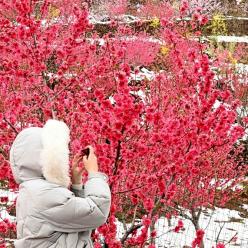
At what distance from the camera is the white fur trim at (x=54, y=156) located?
254cm

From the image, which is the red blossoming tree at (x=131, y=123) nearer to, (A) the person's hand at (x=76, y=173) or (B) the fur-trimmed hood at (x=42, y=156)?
(A) the person's hand at (x=76, y=173)

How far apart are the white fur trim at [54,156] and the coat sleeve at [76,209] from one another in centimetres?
7

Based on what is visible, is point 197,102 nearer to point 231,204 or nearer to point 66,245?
point 66,245

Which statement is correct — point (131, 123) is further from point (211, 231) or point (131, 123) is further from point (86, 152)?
point (211, 231)

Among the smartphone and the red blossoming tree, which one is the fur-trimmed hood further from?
the red blossoming tree

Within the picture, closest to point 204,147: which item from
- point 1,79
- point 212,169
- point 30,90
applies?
point 1,79

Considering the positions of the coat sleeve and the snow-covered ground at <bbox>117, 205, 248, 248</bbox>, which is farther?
the snow-covered ground at <bbox>117, 205, 248, 248</bbox>

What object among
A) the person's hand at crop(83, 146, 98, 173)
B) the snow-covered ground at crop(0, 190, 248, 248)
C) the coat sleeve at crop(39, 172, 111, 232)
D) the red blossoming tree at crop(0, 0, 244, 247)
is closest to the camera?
the coat sleeve at crop(39, 172, 111, 232)

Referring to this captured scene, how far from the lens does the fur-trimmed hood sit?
2.55 meters

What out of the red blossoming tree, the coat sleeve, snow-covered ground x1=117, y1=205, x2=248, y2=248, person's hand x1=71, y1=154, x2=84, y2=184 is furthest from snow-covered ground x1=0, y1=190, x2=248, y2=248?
the coat sleeve

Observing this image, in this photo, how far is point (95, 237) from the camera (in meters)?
3.84

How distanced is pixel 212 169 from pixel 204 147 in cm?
288

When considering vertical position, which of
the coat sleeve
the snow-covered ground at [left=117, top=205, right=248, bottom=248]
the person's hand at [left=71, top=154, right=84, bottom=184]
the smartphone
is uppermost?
the smartphone

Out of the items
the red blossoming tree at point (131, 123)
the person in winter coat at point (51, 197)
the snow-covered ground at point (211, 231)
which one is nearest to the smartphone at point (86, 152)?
the person in winter coat at point (51, 197)
